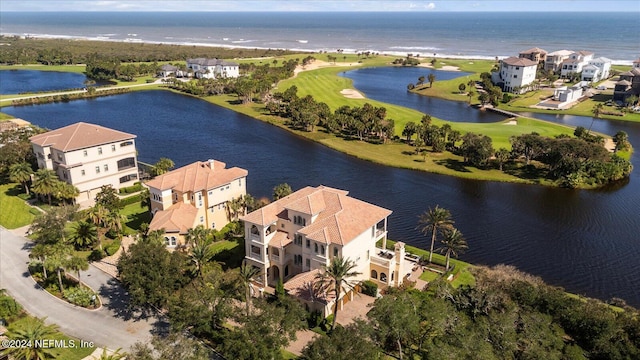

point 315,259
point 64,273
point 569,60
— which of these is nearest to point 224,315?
point 315,259

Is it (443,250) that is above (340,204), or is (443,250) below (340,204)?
below

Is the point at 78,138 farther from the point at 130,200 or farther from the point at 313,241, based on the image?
the point at 313,241

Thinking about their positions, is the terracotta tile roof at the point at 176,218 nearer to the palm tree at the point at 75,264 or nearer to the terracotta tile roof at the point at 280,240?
the palm tree at the point at 75,264

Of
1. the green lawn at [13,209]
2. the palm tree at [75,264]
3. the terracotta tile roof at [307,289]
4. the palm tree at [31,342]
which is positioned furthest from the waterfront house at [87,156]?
the terracotta tile roof at [307,289]

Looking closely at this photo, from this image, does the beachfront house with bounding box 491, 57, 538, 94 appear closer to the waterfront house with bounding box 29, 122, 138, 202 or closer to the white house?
the white house

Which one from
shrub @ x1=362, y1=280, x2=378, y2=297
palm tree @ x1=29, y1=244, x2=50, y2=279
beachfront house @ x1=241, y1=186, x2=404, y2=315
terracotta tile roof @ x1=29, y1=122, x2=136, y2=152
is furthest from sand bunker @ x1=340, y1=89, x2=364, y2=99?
palm tree @ x1=29, y1=244, x2=50, y2=279

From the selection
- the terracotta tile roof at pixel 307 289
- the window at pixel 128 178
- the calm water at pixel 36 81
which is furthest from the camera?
the calm water at pixel 36 81

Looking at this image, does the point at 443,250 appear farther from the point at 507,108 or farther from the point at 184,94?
the point at 184,94

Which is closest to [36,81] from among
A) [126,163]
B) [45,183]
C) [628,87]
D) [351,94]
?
[351,94]
